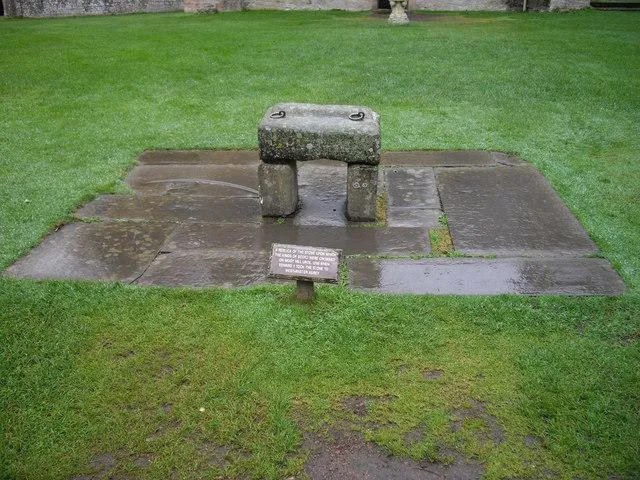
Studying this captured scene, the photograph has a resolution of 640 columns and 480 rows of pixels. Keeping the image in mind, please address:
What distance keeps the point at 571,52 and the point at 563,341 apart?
10.2 metres

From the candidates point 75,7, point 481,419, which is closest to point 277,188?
point 481,419

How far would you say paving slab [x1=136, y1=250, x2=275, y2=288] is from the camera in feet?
15.6

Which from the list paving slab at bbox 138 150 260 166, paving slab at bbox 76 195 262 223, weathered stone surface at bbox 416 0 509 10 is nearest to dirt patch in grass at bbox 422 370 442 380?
paving slab at bbox 76 195 262 223

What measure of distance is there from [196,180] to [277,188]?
147 cm

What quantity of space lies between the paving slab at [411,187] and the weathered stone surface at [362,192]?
0.53 meters

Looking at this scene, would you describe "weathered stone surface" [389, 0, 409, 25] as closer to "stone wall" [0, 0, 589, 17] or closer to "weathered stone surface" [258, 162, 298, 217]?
"stone wall" [0, 0, 589, 17]

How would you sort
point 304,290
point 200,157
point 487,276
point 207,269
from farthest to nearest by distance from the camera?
1. point 200,157
2. point 207,269
3. point 487,276
4. point 304,290

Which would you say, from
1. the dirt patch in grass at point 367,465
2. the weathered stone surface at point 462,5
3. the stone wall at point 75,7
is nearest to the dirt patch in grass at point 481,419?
the dirt patch in grass at point 367,465

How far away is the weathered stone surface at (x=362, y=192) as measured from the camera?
5.54 m

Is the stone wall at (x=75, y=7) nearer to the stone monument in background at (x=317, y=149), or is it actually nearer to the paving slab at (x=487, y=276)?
the stone monument in background at (x=317, y=149)

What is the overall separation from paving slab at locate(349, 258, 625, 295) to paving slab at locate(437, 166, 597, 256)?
22 cm

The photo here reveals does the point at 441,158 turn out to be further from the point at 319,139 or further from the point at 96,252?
the point at 96,252

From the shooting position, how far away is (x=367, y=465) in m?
3.15

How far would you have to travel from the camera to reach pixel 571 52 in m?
12.5
